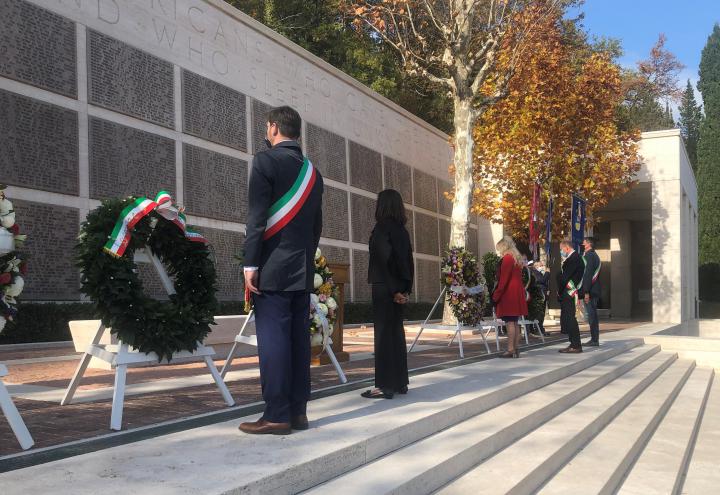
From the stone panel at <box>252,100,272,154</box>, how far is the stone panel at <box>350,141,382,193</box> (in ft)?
14.7

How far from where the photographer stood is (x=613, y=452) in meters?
5.64

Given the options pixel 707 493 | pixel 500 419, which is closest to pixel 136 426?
pixel 500 419

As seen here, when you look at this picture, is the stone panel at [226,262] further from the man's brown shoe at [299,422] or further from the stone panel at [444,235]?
the stone panel at [444,235]

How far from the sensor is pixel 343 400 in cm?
572

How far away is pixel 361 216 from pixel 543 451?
51.8 feet

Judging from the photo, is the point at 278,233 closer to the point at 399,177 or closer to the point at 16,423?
the point at 16,423

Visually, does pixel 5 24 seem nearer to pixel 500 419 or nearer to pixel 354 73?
pixel 500 419

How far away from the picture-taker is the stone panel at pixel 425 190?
81.6 ft

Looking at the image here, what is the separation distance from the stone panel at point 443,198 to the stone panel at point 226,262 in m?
12.8

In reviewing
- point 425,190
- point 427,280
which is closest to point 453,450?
point 427,280

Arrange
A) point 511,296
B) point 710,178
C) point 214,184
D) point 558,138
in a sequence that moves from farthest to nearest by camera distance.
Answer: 1. point 710,178
2. point 558,138
3. point 214,184
4. point 511,296

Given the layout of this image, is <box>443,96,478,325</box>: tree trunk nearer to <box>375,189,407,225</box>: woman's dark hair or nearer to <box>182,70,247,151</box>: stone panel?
<box>182,70,247,151</box>: stone panel

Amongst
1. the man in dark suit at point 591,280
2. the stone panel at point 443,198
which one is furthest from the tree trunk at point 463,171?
the stone panel at point 443,198

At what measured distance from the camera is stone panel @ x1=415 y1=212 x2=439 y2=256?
967 inches
